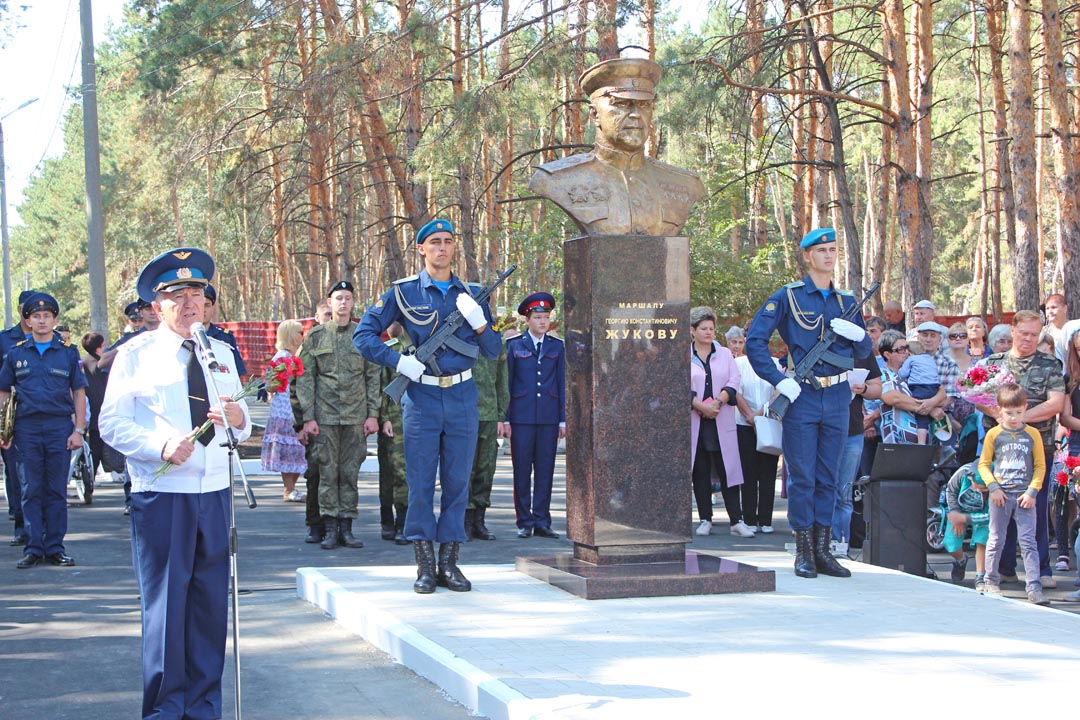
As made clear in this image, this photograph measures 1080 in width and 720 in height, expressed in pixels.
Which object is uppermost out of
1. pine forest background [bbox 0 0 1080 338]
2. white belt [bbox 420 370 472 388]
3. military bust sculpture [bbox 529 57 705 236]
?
pine forest background [bbox 0 0 1080 338]

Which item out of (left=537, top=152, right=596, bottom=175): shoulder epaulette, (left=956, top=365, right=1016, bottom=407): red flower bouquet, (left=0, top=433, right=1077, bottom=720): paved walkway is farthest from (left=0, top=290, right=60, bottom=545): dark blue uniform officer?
(left=956, top=365, right=1016, bottom=407): red flower bouquet

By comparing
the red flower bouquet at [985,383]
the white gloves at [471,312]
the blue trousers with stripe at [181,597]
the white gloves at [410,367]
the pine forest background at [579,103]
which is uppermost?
the pine forest background at [579,103]

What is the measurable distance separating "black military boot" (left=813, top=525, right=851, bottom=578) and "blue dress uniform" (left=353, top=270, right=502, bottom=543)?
2.44m

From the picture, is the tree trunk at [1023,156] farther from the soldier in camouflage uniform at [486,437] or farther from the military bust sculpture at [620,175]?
the military bust sculpture at [620,175]

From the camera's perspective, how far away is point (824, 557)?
8.55 meters

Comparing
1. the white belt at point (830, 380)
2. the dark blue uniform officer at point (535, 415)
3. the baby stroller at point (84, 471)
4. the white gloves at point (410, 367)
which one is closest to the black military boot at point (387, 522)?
the dark blue uniform officer at point (535, 415)

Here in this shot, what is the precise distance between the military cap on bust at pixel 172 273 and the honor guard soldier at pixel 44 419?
5.43 m

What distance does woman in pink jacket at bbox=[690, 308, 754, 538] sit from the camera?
11.7 meters

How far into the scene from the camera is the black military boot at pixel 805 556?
27.7 feet

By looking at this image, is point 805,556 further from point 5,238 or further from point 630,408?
point 5,238

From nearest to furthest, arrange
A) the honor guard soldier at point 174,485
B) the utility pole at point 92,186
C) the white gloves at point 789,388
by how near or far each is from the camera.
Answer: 1. the honor guard soldier at point 174,485
2. the white gloves at point 789,388
3. the utility pole at point 92,186

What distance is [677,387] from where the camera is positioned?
809 cm

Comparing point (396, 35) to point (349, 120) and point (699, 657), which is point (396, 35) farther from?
point (699, 657)

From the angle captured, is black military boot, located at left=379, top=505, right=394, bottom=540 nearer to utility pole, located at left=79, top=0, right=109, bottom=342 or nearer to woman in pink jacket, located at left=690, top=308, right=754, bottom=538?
woman in pink jacket, located at left=690, top=308, right=754, bottom=538
